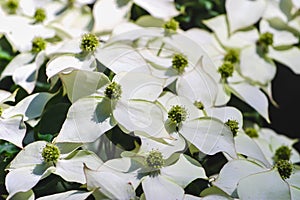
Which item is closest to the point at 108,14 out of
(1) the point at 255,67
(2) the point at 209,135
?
(1) the point at 255,67

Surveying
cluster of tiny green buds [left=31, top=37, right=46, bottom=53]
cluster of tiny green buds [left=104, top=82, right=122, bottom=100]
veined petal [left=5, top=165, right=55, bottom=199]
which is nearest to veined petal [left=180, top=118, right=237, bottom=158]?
cluster of tiny green buds [left=104, top=82, right=122, bottom=100]

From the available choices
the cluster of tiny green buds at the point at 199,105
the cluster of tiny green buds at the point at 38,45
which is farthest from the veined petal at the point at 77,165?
the cluster of tiny green buds at the point at 38,45

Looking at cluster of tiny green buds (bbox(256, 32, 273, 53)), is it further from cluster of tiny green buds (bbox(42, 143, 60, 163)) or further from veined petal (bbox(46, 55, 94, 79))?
cluster of tiny green buds (bbox(42, 143, 60, 163))

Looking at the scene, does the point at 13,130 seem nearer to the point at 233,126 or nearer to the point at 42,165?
the point at 42,165

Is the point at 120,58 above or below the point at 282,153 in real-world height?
above

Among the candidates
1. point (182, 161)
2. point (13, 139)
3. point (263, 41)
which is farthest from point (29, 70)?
point (263, 41)
